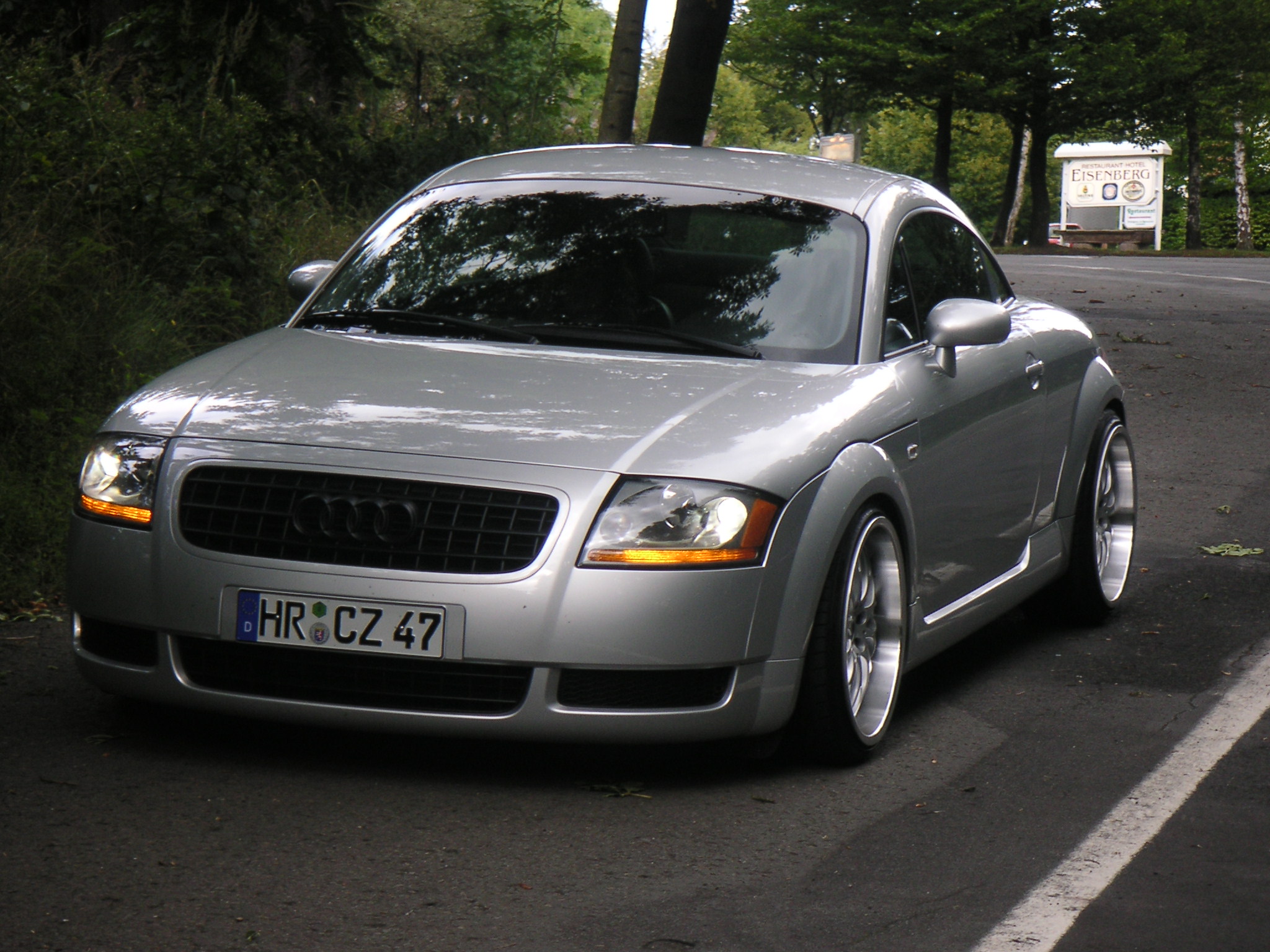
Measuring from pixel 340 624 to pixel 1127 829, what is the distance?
6.36 feet

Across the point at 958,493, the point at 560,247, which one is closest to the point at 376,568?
the point at 560,247

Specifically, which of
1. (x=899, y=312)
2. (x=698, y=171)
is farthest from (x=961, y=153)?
(x=899, y=312)

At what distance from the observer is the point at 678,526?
439 centimetres

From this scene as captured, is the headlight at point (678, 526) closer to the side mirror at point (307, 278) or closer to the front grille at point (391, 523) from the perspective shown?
the front grille at point (391, 523)

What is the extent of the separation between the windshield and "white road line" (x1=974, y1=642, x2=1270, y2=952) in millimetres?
1509

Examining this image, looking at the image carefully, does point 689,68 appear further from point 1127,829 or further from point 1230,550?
point 1127,829

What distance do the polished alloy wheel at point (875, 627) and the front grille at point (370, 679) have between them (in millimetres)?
1040

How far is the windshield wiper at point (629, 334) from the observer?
534 centimetres

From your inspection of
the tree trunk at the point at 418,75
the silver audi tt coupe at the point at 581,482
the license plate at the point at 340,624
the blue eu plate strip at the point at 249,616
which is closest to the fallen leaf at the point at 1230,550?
the silver audi tt coupe at the point at 581,482

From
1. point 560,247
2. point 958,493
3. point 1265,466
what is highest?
point 560,247

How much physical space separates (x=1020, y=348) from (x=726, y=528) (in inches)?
91.7

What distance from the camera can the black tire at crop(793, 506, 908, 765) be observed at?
15.6 feet

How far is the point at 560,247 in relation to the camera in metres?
5.75

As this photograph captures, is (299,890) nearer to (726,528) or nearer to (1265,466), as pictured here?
(726,528)
